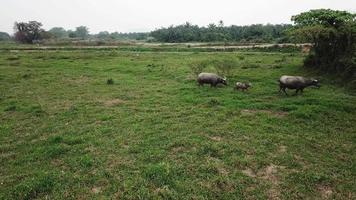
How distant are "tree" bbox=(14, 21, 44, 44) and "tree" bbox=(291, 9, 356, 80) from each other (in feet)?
299

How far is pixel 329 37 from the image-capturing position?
25125 millimetres

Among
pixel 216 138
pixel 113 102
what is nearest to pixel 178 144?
pixel 216 138

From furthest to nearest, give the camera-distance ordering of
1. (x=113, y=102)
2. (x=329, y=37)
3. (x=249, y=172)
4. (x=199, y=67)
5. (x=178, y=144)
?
(x=199, y=67), (x=329, y=37), (x=113, y=102), (x=178, y=144), (x=249, y=172)

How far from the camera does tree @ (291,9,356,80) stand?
22375 mm

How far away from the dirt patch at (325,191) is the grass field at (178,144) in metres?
0.03

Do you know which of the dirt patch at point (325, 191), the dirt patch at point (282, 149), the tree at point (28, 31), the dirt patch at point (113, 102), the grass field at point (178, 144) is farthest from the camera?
the tree at point (28, 31)

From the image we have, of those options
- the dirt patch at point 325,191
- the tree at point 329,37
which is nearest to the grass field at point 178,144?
the dirt patch at point 325,191

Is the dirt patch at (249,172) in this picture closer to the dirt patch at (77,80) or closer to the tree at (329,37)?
the tree at (329,37)

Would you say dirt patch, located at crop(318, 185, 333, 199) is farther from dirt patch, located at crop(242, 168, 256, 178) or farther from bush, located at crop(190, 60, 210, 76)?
bush, located at crop(190, 60, 210, 76)

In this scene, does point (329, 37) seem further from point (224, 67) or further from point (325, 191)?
point (325, 191)

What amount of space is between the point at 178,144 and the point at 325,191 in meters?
4.99

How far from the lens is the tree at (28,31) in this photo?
97062mm

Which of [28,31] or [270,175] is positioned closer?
[270,175]

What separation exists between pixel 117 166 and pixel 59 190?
6.23ft
